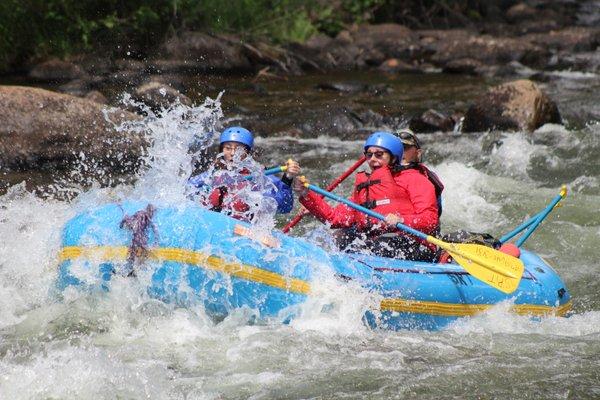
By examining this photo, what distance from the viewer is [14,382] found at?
176 inches

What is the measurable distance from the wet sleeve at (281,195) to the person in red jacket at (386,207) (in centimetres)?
16

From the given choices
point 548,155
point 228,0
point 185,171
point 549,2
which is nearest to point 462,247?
point 185,171

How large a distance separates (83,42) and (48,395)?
512 inches

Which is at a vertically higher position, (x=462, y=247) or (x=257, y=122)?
(x=257, y=122)

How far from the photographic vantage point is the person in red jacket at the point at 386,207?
604cm

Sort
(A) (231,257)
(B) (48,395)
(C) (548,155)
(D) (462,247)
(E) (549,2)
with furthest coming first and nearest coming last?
(E) (549,2) → (C) (548,155) → (D) (462,247) → (A) (231,257) → (B) (48,395)

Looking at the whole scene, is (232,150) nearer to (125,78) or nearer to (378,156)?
(378,156)

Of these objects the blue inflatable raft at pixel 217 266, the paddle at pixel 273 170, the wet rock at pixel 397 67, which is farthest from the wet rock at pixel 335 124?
the blue inflatable raft at pixel 217 266

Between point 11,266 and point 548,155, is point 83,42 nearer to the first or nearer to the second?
point 548,155

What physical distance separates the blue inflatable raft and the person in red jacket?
1.54 ft

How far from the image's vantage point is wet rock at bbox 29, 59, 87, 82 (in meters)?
15.4

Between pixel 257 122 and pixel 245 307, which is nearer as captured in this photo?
pixel 245 307

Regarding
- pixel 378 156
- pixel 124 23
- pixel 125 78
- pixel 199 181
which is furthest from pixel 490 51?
pixel 199 181

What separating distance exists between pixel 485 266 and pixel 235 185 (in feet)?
5.90
